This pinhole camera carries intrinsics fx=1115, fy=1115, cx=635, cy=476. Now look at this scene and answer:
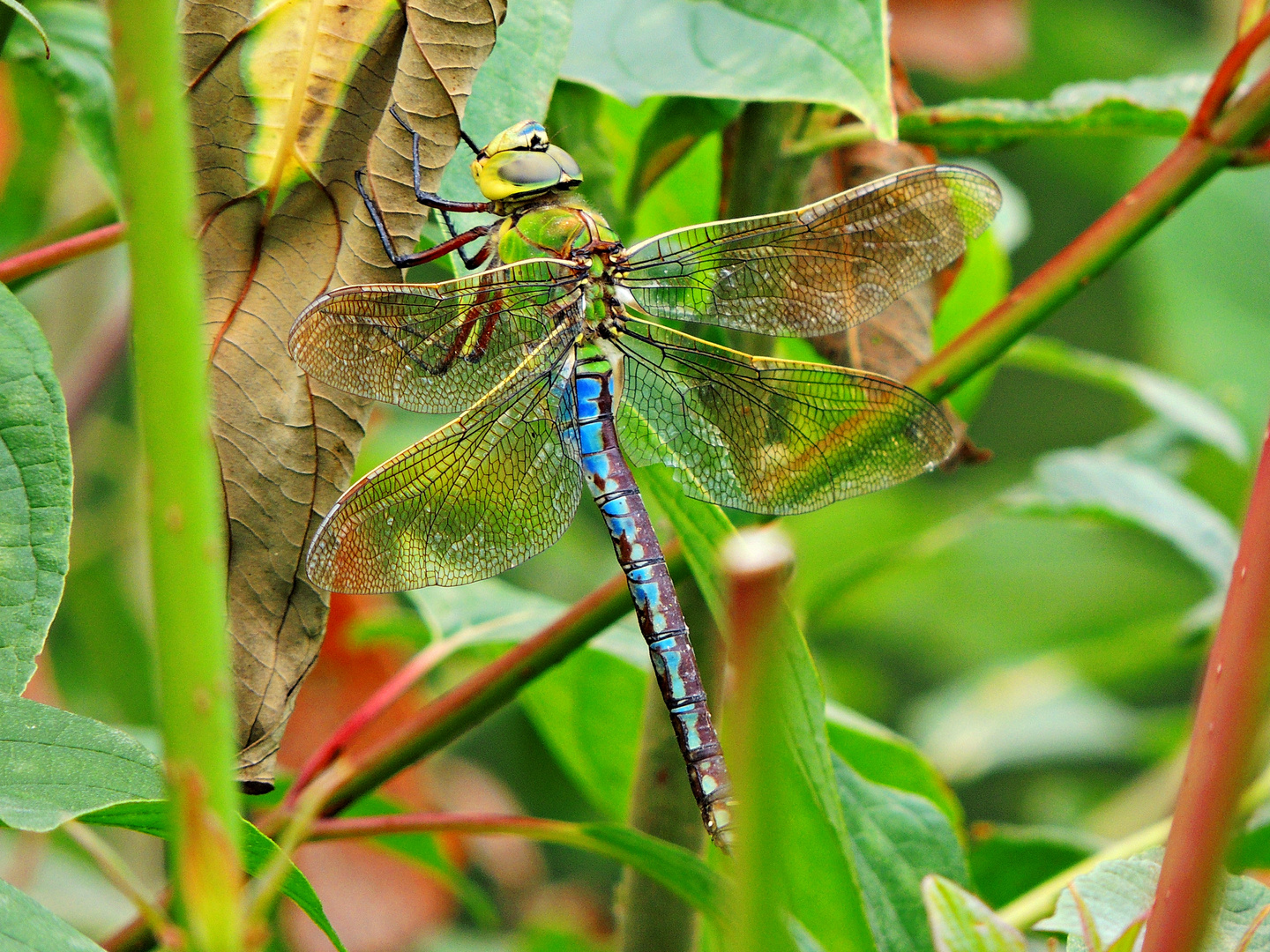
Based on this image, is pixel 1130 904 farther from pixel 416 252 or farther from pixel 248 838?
pixel 416 252

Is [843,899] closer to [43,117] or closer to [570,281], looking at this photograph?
[570,281]

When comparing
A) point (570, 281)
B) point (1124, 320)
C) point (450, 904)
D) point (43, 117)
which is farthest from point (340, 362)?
point (1124, 320)

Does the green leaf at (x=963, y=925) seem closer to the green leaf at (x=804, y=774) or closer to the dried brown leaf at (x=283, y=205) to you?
the green leaf at (x=804, y=774)

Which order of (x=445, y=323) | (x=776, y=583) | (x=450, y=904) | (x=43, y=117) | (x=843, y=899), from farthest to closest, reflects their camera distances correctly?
1. (x=450, y=904)
2. (x=43, y=117)
3. (x=445, y=323)
4. (x=843, y=899)
5. (x=776, y=583)

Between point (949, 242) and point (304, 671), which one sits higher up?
point (949, 242)

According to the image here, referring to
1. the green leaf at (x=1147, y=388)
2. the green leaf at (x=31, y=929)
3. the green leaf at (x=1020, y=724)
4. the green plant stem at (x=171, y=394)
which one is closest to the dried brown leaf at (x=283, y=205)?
the green leaf at (x=31, y=929)

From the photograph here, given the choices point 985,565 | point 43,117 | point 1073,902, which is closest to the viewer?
point 1073,902
